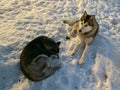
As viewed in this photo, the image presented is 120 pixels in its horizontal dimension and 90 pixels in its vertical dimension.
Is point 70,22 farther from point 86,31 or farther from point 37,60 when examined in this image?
point 37,60

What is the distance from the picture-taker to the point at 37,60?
4.56m

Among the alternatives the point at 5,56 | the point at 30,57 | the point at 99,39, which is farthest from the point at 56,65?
the point at 99,39

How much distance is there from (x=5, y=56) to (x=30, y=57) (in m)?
0.63

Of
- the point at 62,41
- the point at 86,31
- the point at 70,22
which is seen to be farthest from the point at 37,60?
the point at 70,22

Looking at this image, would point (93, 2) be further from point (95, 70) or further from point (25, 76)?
point (25, 76)

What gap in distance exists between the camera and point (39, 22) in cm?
620

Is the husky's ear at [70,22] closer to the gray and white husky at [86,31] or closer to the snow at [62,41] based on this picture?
the snow at [62,41]

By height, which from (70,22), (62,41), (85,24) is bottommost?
(62,41)

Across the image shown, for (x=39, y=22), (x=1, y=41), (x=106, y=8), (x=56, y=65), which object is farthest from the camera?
(x=106, y=8)

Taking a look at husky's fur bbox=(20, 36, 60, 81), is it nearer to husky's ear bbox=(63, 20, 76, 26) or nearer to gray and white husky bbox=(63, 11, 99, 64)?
gray and white husky bbox=(63, 11, 99, 64)

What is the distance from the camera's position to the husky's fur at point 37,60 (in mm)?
4418

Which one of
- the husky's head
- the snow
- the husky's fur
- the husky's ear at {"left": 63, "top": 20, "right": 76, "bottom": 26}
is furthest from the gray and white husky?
the husky's fur

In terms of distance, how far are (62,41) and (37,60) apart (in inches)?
45.3

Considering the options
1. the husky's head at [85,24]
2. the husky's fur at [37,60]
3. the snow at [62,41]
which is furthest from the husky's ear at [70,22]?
the husky's fur at [37,60]
